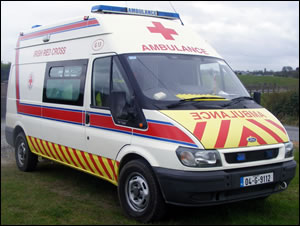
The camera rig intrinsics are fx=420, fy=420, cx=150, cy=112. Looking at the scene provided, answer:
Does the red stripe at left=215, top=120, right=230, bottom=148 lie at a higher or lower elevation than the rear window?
lower

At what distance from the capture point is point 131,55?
570 cm

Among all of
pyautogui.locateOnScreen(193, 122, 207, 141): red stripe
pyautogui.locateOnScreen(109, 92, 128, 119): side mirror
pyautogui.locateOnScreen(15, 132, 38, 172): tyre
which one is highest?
pyautogui.locateOnScreen(109, 92, 128, 119): side mirror

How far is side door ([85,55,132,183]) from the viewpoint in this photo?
18.3 ft

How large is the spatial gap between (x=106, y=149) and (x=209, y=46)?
2359 millimetres

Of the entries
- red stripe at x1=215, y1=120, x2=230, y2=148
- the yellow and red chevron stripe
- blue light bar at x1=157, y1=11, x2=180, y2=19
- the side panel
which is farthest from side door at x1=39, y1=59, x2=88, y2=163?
red stripe at x1=215, y1=120, x2=230, y2=148

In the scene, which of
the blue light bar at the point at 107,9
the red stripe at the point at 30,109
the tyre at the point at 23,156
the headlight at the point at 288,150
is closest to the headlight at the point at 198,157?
the headlight at the point at 288,150

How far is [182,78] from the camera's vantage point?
5738 mm

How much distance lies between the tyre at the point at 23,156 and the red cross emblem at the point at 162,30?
368cm

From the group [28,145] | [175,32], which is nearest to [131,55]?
[175,32]

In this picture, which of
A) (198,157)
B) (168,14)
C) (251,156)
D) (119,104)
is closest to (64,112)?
(119,104)

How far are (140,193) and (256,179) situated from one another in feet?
4.63

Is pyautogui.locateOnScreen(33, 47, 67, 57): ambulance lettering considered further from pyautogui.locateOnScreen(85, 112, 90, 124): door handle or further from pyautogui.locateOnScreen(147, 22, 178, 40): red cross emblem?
pyautogui.locateOnScreen(147, 22, 178, 40): red cross emblem

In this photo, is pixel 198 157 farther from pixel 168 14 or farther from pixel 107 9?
pixel 168 14

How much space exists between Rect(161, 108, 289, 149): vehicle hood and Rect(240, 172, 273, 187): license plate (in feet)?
1.24
